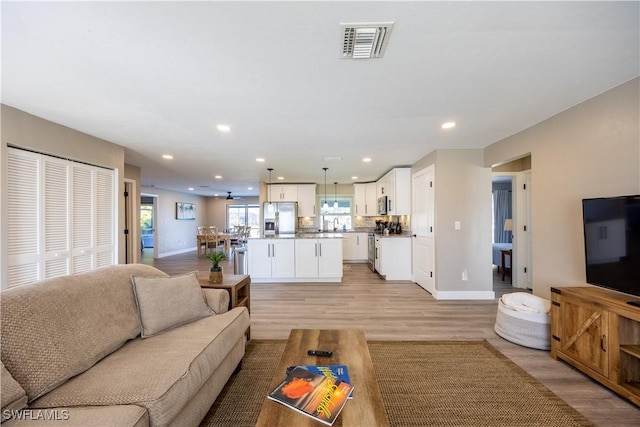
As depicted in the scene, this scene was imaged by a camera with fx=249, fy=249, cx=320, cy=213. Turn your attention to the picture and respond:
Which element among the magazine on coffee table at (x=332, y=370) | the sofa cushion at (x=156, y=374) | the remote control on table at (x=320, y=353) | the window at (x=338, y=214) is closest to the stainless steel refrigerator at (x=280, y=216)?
the window at (x=338, y=214)

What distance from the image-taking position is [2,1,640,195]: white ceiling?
53.4 inches

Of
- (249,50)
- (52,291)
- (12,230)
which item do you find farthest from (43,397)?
(12,230)

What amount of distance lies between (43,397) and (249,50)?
2170mm

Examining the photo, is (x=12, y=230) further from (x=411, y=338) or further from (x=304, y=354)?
(x=411, y=338)

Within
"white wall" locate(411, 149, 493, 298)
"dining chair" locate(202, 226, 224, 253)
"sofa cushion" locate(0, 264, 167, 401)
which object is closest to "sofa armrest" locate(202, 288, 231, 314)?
"sofa cushion" locate(0, 264, 167, 401)

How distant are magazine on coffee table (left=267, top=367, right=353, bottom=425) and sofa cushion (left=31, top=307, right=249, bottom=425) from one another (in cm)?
50

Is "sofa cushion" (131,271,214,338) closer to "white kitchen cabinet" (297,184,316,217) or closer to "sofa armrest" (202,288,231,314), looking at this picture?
"sofa armrest" (202,288,231,314)

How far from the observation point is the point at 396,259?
207 inches

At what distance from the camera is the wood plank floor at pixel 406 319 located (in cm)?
185

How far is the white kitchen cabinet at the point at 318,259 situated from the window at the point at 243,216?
24.3 ft

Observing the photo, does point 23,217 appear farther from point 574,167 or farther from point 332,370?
point 574,167

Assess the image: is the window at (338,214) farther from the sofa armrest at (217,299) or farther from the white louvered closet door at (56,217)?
the sofa armrest at (217,299)

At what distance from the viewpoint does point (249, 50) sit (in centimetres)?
164

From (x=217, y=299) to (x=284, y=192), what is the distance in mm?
5647
